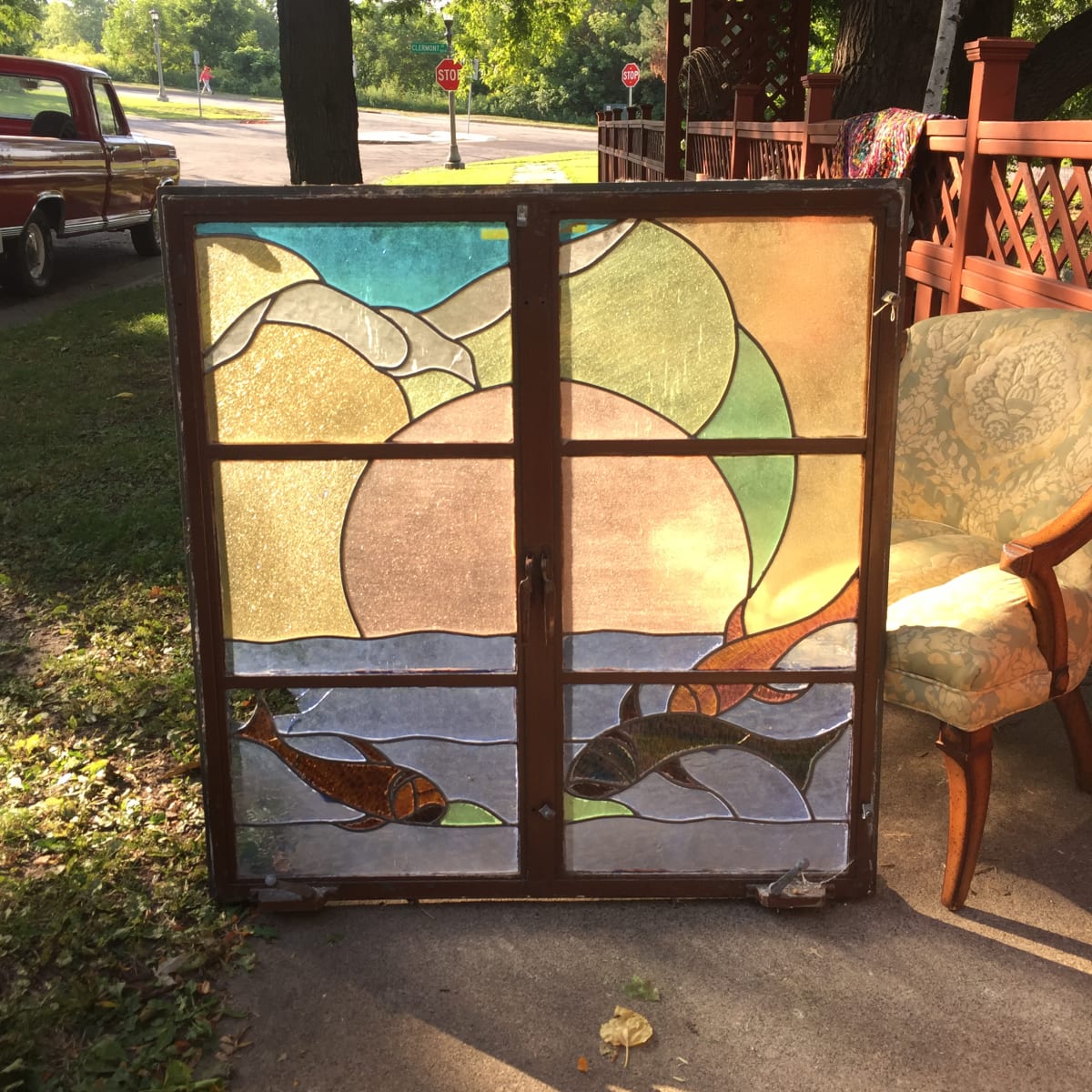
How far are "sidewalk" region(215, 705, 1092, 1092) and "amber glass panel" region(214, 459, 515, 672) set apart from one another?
0.64 meters

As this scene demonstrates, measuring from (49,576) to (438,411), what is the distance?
121 inches

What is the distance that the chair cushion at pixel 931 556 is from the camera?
127 inches

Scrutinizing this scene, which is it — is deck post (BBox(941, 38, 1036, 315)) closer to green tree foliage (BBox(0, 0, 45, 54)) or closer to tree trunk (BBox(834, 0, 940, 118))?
tree trunk (BBox(834, 0, 940, 118))

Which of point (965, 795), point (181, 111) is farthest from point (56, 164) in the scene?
point (181, 111)

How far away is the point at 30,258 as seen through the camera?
1111 cm

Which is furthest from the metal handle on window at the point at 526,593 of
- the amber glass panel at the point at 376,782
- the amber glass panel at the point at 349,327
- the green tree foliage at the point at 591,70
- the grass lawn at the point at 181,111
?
the green tree foliage at the point at 591,70

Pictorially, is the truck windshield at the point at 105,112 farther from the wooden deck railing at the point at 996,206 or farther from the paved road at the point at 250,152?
the wooden deck railing at the point at 996,206

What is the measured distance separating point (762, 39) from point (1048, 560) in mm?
10677

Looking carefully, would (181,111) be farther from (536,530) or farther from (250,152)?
(536,530)

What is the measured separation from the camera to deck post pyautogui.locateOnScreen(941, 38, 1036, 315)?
4.95 m

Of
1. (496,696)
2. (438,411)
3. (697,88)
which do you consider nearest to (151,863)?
(496,696)

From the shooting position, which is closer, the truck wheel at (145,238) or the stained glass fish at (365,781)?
the stained glass fish at (365,781)

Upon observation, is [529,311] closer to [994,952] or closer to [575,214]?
[575,214]

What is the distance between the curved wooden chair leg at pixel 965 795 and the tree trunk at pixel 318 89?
546 centimetres
